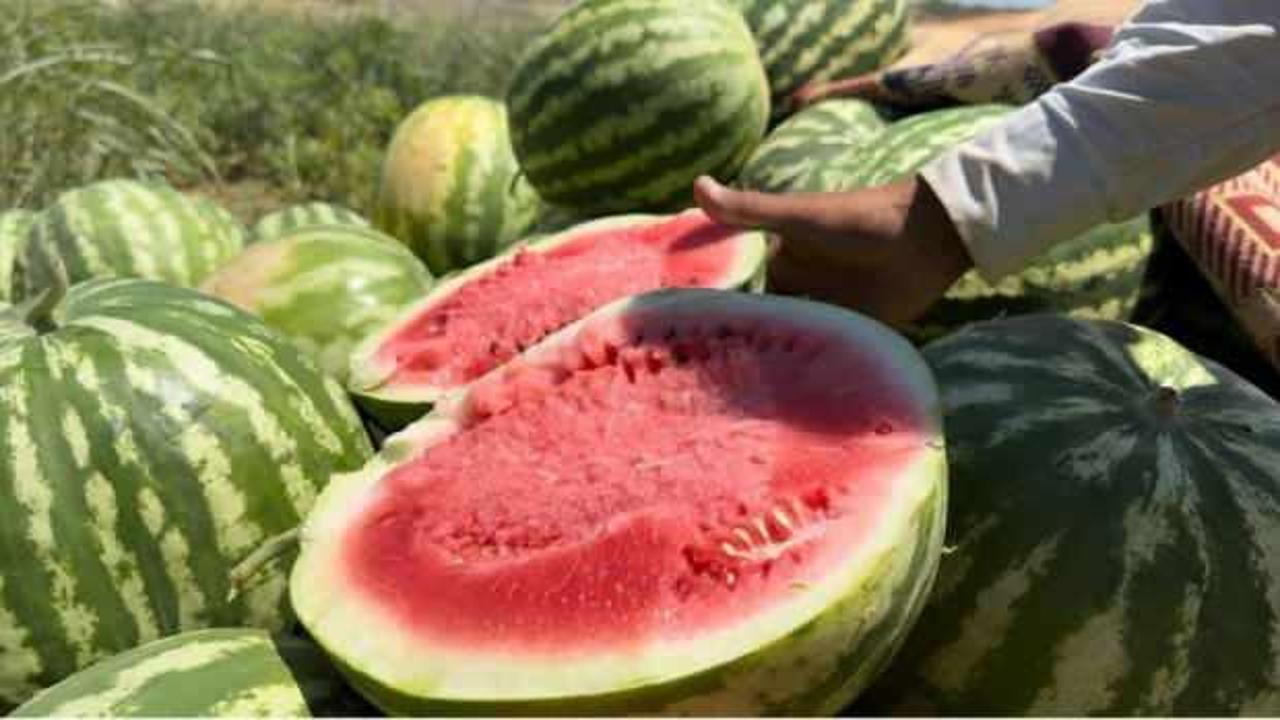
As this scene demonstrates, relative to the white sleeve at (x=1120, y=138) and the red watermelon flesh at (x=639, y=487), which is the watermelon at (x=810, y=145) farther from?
the red watermelon flesh at (x=639, y=487)

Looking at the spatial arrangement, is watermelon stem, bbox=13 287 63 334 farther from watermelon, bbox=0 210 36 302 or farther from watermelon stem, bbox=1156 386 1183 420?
watermelon, bbox=0 210 36 302

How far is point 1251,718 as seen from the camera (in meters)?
1.41

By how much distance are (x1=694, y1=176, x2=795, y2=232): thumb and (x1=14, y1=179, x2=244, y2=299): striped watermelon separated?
1.46 meters

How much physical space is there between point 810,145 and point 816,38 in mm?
560

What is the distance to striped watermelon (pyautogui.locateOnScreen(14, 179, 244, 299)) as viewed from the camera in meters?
2.86

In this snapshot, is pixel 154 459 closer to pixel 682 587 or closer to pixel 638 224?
pixel 682 587

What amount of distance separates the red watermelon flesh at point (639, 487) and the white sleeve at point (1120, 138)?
40 centimetres

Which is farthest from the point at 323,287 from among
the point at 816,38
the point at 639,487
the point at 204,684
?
the point at 816,38

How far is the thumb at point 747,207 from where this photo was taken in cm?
174

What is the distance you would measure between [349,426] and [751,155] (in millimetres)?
1455

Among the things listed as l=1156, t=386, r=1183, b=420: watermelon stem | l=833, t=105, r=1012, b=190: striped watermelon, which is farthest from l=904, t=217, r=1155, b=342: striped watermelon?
l=1156, t=386, r=1183, b=420: watermelon stem

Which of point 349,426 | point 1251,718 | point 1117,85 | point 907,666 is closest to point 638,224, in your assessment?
point 349,426

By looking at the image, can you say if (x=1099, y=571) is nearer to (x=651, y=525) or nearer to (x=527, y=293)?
(x=651, y=525)

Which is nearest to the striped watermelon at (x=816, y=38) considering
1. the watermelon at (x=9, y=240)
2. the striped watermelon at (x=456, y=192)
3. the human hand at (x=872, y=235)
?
the striped watermelon at (x=456, y=192)
